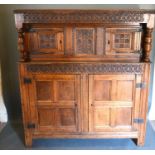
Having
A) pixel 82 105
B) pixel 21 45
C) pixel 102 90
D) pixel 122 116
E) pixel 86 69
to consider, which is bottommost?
pixel 122 116

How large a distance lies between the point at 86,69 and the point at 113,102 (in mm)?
425

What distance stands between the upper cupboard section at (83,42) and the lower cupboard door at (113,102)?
21 centimetres

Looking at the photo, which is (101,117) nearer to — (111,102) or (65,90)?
(111,102)

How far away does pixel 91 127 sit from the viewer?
80.0 inches

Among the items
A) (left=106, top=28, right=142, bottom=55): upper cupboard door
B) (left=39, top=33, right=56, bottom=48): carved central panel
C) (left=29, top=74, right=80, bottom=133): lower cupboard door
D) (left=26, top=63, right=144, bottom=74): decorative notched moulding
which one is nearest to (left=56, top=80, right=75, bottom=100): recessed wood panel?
(left=29, top=74, right=80, bottom=133): lower cupboard door

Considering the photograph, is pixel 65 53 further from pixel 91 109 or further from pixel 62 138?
pixel 62 138

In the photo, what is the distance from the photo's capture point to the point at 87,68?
1856 millimetres

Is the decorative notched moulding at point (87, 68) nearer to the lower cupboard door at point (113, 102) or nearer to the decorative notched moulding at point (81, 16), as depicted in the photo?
the lower cupboard door at point (113, 102)

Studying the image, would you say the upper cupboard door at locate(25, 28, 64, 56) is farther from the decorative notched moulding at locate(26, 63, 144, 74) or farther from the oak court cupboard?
the decorative notched moulding at locate(26, 63, 144, 74)

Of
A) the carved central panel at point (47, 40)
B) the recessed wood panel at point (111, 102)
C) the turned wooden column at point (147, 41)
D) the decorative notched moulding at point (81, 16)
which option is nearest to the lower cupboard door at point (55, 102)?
the recessed wood panel at point (111, 102)

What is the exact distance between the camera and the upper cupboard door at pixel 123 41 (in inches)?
72.1

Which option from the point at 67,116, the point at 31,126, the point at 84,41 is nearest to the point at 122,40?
the point at 84,41

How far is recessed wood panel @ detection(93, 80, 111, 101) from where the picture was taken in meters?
1.90

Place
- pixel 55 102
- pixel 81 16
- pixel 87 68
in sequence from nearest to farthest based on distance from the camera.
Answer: pixel 81 16, pixel 87 68, pixel 55 102
